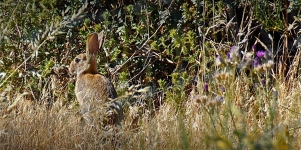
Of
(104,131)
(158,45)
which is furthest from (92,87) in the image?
(158,45)

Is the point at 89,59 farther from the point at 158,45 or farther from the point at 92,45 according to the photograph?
the point at 158,45

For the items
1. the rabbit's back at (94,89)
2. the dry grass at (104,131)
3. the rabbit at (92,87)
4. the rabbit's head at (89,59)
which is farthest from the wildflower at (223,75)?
the rabbit's head at (89,59)

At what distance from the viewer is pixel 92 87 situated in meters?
5.84

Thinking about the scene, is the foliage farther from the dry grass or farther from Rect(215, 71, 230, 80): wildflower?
Rect(215, 71, 230, 80): wildflower

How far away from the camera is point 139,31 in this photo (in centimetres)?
715

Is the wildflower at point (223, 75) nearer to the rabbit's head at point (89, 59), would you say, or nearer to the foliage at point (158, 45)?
the foliage at point (158, 45)

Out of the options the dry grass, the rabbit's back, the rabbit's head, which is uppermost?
the rabbit's head

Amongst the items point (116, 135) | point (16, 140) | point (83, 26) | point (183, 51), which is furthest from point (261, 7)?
point (16, 140)

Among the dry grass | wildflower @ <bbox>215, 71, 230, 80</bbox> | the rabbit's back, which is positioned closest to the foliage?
the rabbit's back

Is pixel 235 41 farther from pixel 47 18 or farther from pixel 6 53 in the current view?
pixel 6 53

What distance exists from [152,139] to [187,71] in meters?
2.61

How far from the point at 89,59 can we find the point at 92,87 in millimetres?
654

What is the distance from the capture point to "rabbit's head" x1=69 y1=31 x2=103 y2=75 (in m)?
6.35

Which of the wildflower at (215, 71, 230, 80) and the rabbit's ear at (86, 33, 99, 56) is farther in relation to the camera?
the rabbit's ear at (86, 33, 99, 56)
